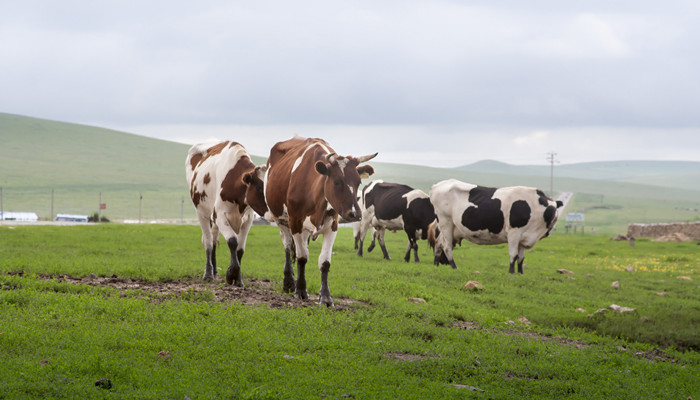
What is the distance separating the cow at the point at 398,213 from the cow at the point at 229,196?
10191 mm

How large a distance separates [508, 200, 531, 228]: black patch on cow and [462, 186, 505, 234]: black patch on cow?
344mm

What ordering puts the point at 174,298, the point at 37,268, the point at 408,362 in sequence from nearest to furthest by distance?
the point at 408,362, the point at 174,298, the point at 37,268

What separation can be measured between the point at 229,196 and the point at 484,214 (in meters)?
10.9

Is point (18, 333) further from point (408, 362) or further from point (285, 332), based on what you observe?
point (408, 362)

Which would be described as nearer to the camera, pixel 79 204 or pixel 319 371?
pixel 319 371

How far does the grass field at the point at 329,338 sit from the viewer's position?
7133 mm

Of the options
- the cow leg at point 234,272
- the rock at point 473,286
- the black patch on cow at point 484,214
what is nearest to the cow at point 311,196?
the cow leg at point 234,272

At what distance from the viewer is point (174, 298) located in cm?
1147

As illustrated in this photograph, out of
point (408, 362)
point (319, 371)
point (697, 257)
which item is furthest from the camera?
point (697, 257)

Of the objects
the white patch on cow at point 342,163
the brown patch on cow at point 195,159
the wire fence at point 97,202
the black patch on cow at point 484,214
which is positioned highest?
the brown patch on cow at point 195,159

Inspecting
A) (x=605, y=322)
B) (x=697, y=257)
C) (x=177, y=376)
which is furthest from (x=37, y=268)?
(x=697, y=257)

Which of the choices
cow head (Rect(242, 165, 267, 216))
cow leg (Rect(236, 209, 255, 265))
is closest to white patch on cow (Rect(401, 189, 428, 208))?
cow leg (Rect(236, 209, 255, 265))

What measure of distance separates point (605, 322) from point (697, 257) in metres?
22.2

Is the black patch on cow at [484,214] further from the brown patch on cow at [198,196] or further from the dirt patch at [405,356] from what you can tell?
the dirt patch at [405,356]
